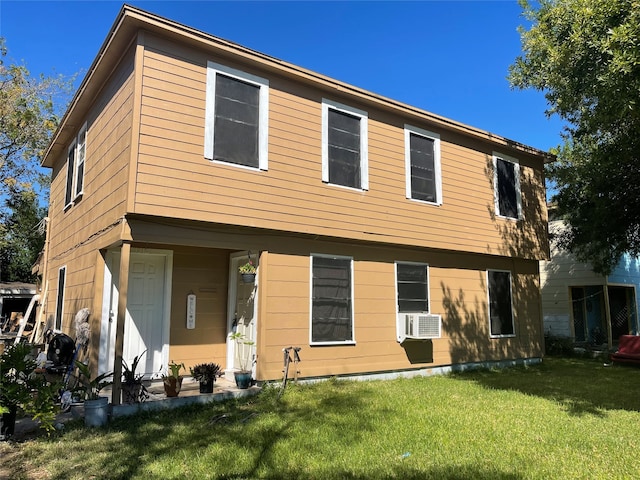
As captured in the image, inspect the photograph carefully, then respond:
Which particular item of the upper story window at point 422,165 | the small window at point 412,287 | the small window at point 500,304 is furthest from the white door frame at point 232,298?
the small window at point 500,304

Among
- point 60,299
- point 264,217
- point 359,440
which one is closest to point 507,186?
point 264,217

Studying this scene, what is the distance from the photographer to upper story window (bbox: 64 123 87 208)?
28.1 ft

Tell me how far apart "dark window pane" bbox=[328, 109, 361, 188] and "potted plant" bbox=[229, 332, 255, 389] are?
3.07 metres

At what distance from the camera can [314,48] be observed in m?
12.0

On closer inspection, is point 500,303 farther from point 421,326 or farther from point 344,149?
point 344,149

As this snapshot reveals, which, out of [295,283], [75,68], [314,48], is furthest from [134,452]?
[75,68]

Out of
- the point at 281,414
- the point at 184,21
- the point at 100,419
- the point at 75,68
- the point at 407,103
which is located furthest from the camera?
the point at 75,68

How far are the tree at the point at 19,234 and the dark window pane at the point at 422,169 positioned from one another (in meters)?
18.6

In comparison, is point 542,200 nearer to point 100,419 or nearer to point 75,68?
point 100,419

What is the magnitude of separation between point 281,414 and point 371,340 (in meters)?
3.00

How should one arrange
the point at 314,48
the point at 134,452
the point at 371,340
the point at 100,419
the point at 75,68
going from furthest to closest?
the point at 75,68
the point at 314,48
the point at 371,340
the point at 100,419
the point at 134,452

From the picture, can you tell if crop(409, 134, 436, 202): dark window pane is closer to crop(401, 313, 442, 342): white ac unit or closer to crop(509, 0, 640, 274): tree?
crop(401, 313, 442, 342): white ac unit

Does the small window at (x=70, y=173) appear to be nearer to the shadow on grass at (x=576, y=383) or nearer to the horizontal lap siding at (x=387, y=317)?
the horizontal lap siding at (x=387, y=317)

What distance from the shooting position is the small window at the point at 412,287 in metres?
8.74
